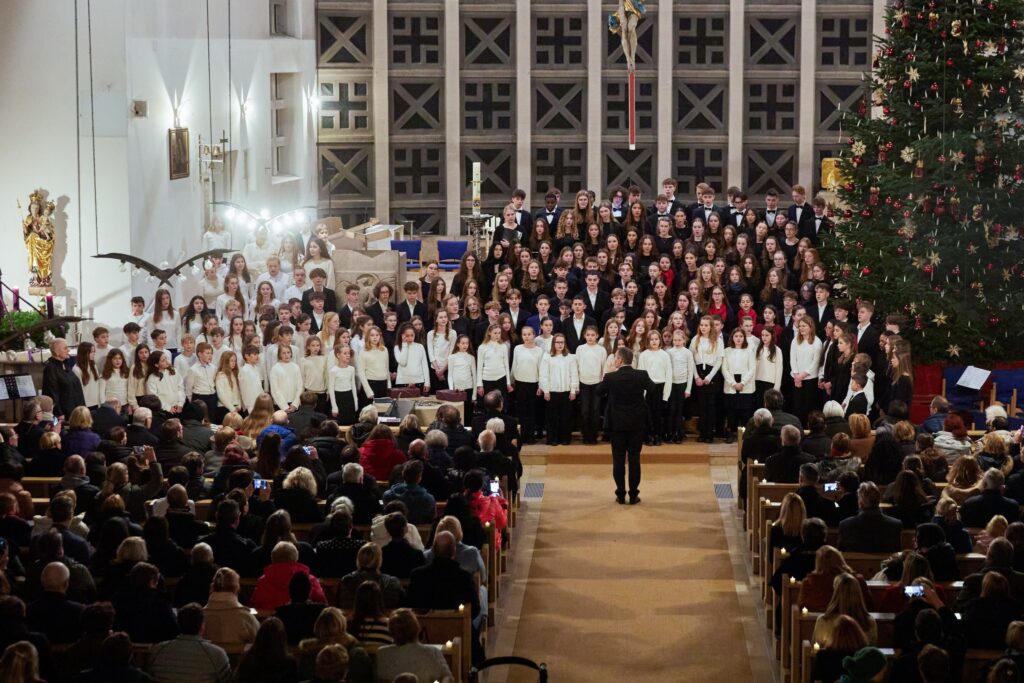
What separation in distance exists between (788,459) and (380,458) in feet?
10.6

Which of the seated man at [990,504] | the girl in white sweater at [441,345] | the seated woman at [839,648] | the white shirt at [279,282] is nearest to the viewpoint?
the seated woman at [839,648]

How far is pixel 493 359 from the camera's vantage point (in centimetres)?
1661

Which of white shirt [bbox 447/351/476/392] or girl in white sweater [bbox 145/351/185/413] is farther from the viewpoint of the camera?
white shirt [bbox 447/351/476/392]

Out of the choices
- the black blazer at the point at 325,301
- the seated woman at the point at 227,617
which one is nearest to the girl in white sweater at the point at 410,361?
the black blazer at the point at 325,301

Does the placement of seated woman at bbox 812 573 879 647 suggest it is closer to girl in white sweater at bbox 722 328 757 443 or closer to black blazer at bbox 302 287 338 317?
girl in white sweater at bbox 722 328 757 443

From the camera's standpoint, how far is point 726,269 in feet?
58.2

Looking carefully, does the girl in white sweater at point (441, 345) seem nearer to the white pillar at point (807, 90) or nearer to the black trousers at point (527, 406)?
the black trousers at point (527, 406)

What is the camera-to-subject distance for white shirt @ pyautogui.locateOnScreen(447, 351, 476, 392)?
16.6m

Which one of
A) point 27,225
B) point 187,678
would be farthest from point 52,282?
point 187,678

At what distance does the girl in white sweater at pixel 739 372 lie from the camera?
54.2ft

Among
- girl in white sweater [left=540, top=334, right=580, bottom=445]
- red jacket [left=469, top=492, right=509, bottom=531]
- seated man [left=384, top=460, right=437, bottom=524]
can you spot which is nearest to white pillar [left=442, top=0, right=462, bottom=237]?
girl in white sweater [left=540, top=334, right=580, bottom=445]

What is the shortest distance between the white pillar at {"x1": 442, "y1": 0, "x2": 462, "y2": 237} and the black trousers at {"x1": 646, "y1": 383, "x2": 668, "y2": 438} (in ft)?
31.4

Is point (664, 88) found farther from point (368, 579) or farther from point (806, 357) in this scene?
point (368, 579)

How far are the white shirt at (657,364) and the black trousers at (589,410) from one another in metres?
0.61
